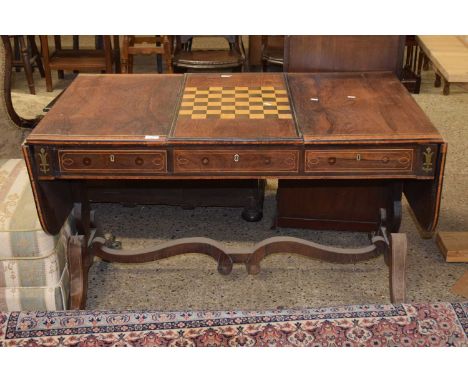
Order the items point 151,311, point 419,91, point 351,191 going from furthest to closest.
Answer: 1. point 419,91
2. point 351,191
3. point 151,311

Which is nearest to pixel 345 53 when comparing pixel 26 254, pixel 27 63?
pixel 26 254

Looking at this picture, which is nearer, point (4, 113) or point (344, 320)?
point (344, 320)

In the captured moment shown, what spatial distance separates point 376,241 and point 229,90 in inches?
35.9

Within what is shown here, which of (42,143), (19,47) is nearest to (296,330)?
(42,143)

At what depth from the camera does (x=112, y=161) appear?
215 centimetres

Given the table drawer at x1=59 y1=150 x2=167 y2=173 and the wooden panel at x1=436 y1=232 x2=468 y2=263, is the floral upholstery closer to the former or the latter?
the table drawer at x1=59 y1=150 x2=167 y2=173

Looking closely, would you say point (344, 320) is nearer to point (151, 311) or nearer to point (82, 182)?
point (151, 311)

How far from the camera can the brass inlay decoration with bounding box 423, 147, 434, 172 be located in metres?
2.13

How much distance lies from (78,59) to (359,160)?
389 cm

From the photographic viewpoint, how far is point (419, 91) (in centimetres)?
551

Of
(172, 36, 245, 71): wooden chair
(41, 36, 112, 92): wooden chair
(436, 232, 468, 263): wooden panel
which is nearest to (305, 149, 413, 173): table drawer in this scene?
(436, 232, 468, 263): wooden panel

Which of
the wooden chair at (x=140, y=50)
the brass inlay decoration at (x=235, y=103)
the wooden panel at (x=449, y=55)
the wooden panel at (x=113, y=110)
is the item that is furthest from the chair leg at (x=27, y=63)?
the wooden panel at (x=449, y=55)

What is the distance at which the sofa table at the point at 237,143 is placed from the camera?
213 cm

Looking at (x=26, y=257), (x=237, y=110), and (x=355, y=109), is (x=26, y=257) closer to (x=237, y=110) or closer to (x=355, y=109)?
(x=237, y=110)
